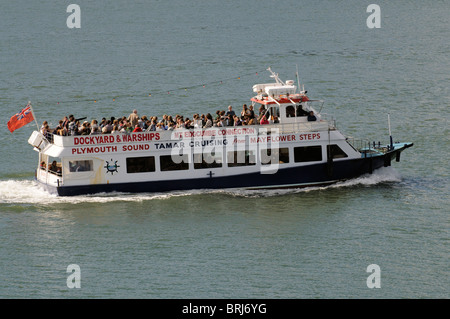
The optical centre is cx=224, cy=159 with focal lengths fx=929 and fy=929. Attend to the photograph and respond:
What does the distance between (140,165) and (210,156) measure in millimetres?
3352

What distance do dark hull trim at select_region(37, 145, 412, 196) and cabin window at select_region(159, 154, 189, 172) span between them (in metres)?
0.62

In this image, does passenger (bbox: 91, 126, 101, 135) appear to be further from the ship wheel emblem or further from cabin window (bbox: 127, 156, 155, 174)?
cabin window (bbox: 127, 156, 155, 174)

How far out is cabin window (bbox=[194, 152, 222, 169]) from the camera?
44156 millimetres

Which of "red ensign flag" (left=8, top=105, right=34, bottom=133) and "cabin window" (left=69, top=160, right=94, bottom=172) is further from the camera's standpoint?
"red ensign flag" (left=8, top=105, right=34, bottom=133)

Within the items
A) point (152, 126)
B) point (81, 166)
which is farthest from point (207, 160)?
point (81, 166)

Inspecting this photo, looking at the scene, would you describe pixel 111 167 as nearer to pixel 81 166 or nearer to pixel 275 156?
pixel 81 166

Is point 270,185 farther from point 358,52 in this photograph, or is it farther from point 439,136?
point 358,52

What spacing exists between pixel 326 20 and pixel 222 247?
2383 inches

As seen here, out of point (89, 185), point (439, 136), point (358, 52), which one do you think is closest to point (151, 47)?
point (358, 52)

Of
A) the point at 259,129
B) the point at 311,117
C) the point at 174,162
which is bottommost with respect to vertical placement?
the point at 174,162

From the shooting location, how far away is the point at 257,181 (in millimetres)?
44625

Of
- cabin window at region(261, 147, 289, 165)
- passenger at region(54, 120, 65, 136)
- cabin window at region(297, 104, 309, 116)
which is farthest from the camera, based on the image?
cabin window at region(297, 104, 309, 116)

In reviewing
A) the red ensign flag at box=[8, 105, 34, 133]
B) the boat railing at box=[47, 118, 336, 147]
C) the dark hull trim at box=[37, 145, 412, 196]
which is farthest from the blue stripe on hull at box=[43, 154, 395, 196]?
the red ensign flag at box=[8, 105, 34, 133]

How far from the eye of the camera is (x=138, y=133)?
143 ft
